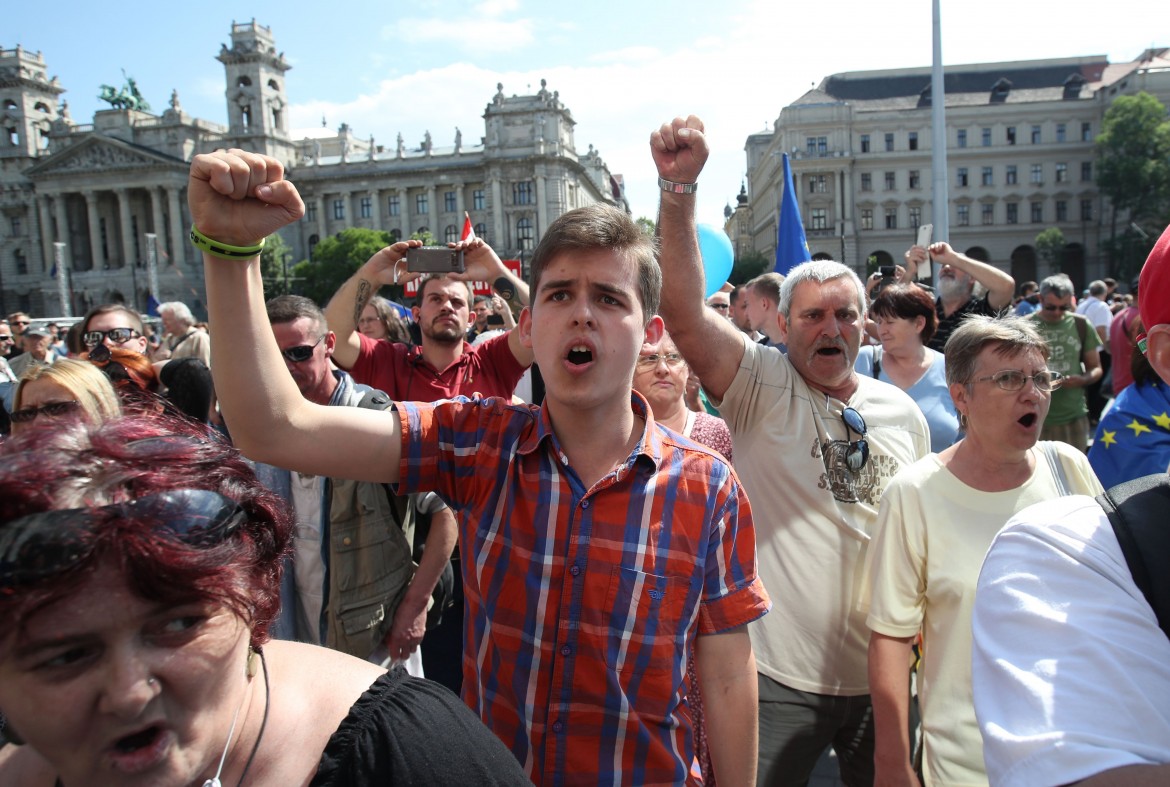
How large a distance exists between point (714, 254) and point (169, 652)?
186 inches

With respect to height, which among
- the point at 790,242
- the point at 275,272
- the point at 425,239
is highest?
the point at 275,272

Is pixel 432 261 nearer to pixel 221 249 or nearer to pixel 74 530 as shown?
pixel 221 249

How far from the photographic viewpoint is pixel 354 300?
4.12 m

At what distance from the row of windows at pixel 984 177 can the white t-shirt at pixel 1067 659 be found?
67.4 m

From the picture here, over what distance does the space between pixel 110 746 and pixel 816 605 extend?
79.9 inches

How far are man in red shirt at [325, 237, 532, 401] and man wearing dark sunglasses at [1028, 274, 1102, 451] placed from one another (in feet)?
14.4

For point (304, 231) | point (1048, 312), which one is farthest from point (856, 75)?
point (1048, 312)

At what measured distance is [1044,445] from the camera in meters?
2.45

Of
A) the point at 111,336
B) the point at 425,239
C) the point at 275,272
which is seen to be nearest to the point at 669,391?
the point at 111,336

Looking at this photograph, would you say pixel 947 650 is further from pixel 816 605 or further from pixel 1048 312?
pixel 1048 312

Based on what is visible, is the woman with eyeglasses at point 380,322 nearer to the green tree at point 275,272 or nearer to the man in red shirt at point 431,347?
the man in red shirt at point 431,347

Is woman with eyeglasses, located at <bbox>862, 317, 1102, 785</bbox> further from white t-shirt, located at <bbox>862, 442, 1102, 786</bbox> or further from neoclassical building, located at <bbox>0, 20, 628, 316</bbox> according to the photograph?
neoclassical building, located at <bbox>0, 20, 628, 316</bbox>

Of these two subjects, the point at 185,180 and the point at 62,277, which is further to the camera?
the point at 185,180

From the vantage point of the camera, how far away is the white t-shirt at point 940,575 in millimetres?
2109
